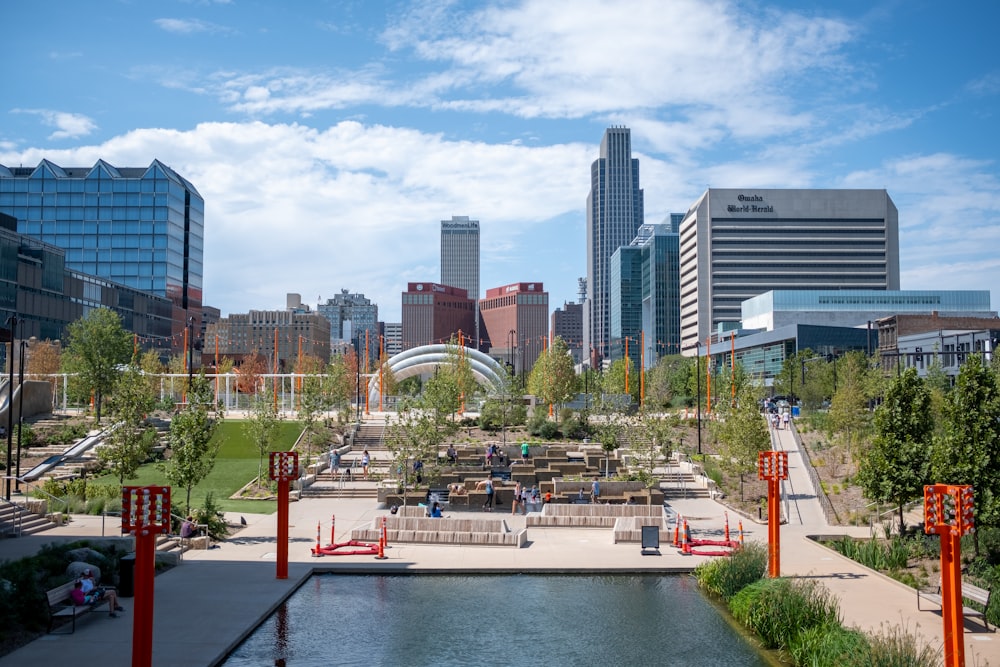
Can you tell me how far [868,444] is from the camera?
133ft

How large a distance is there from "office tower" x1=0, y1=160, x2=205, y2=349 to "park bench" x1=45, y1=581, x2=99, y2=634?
367ft

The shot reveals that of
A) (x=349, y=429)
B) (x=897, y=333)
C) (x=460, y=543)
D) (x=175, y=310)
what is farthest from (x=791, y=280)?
(x=460, y=543)

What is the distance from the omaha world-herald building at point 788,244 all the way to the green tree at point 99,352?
119m

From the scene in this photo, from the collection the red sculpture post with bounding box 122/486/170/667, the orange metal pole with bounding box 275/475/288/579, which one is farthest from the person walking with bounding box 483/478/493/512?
the red sculpture post with bounding box 122/486/170/667

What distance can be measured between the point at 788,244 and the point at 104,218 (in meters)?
118

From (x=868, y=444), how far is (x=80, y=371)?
4778 cm

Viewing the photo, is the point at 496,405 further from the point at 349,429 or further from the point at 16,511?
the point at 16,511

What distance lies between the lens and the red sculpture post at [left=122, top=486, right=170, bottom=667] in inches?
522

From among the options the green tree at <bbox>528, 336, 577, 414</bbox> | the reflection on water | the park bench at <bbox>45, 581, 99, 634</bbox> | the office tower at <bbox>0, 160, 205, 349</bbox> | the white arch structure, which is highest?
the office tower at <bbox>0, 160, 205, 349</bbox>

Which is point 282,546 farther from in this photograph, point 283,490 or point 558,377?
point 558,377

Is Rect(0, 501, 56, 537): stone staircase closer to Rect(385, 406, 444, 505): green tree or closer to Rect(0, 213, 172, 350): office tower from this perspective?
Rect(385, 406, 444, 505): green tree

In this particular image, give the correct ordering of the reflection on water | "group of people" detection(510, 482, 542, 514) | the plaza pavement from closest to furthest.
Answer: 1. the plaza pavement
2. the reflection on water
3. "group of people" detection(510, 482, 542, 514)

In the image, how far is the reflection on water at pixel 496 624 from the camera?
1520 centimetres

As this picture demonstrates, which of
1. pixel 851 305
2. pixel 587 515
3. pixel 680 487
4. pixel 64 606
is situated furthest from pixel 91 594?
pixel 851 305
